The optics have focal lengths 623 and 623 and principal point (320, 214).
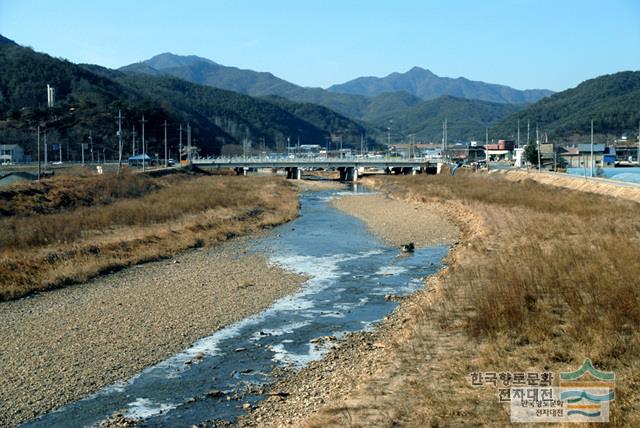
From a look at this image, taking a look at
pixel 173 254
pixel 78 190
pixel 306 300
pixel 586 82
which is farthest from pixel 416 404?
pixel 586 82

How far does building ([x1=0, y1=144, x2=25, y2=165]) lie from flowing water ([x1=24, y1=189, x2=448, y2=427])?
2659 inches

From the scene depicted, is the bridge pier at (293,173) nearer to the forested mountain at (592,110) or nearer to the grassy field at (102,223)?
the grassy field at (102,223)

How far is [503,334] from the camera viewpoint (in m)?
11.1

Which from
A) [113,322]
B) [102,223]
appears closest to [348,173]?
[102,223]

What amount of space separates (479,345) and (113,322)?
27.8ft

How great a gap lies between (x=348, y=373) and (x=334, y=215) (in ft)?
116

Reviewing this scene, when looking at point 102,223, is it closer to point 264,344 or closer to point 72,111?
point 264,344

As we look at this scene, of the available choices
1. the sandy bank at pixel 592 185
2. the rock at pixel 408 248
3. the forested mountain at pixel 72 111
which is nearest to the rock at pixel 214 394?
the rock at pixel 408 248

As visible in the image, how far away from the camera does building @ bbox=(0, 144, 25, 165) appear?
8169 centimetres

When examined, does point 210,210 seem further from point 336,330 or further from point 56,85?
point 56,85

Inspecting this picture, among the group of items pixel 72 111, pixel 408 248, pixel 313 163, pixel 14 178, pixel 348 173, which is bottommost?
pixel 408 248

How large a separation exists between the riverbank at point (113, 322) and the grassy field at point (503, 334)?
4.51 m

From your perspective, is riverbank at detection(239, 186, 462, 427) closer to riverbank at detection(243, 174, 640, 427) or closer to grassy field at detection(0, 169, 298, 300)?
riverbank at detection(243, 174, 640, 427)

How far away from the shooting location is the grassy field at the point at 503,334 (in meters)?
8.27
